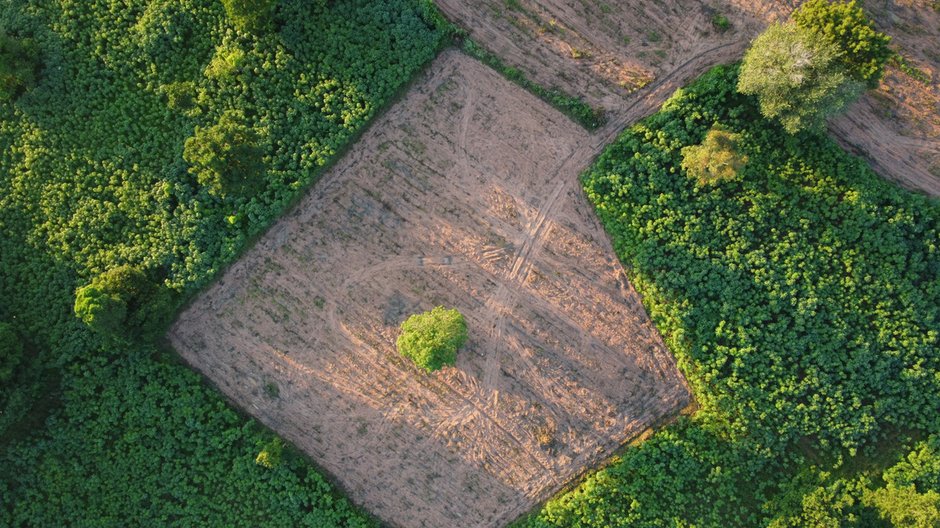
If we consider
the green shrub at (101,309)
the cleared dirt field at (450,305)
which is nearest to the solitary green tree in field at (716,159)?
the cleared dirt field at (450,305)

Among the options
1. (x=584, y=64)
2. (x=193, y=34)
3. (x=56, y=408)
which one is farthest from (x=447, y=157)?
A: (x=56, y=408)

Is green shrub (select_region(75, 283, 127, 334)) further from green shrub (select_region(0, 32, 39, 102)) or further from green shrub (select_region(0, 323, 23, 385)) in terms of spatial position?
green shrub (select_region(0, 32, 39, 102))

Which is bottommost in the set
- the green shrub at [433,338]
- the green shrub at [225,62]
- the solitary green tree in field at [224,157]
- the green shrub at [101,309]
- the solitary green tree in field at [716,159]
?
the green shrub at [101,309]

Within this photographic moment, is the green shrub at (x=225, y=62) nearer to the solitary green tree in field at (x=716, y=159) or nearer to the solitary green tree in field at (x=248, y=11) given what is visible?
the solitary green tree in field at (x=248, y=11)

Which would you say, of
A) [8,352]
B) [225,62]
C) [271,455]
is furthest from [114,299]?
[225,62]

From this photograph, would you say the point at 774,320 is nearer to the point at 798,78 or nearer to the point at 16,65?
the point at 798,78

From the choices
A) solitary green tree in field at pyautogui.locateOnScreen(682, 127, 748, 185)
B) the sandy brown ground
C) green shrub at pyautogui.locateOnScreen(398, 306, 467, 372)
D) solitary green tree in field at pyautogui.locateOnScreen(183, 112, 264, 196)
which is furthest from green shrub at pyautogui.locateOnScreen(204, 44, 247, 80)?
solitary green tree in field at pyautogui.locateOnScreen(682, 127, 748, 185)
